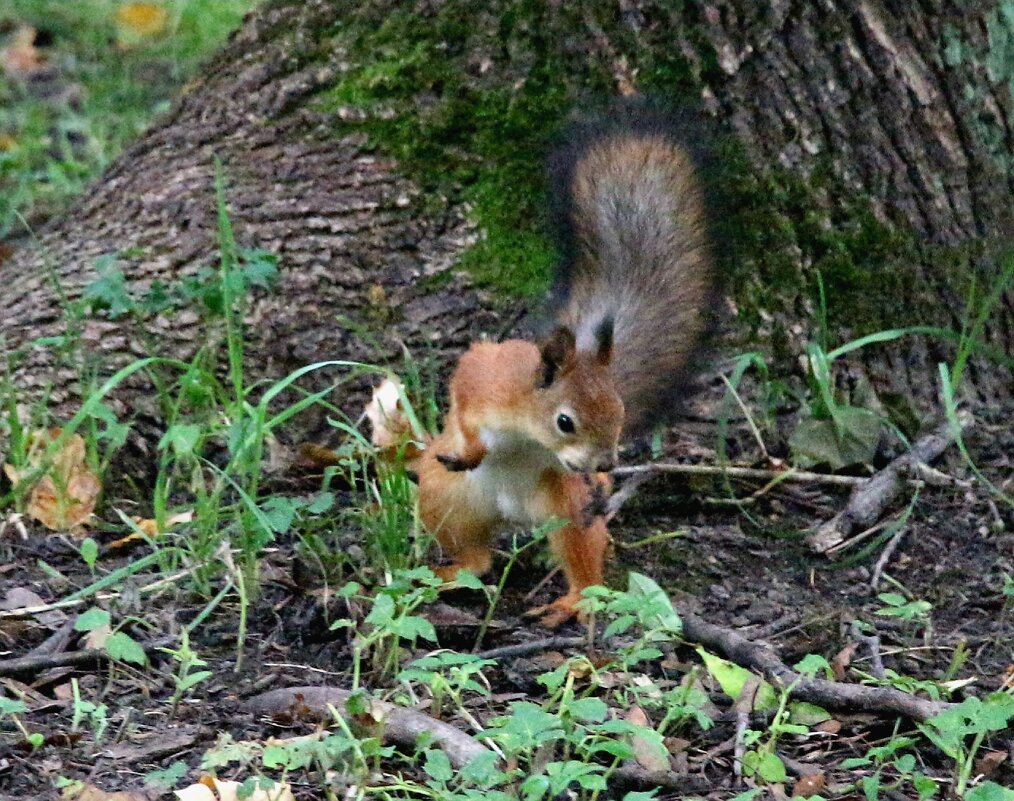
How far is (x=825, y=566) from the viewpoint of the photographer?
297 cm

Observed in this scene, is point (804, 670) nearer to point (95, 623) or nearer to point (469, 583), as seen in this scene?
point (469, 583)

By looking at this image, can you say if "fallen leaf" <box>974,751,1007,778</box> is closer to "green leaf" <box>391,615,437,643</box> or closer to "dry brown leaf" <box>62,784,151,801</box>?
"green leaf" <box>391,615,437,643</box>

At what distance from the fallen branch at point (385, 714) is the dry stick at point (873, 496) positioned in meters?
1.07

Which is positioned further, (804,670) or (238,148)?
(238,148)

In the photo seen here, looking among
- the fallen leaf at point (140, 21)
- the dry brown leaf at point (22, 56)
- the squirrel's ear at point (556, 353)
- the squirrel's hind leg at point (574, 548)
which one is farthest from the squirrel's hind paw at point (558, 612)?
the fallen leaf at point (140, 21)

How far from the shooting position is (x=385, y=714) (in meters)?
2.24

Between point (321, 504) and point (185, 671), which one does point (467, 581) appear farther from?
point (185, 671)

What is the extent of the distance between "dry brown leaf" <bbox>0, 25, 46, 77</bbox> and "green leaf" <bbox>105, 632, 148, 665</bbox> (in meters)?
4.56

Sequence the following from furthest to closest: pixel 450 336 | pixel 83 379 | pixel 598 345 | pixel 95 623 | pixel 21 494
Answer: pixel 450 336
pixel 83 379
pixel 21 494
pixel 598 345
pixel 95 623

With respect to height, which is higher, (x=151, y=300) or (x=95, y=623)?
(x=151, y=300)

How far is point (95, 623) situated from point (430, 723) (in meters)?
0.58

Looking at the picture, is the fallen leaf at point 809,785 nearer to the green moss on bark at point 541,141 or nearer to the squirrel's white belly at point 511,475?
the squirrel's white belly at point 511,475

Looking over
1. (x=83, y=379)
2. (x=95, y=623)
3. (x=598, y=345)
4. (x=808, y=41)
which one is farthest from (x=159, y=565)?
(x=808, y=41)

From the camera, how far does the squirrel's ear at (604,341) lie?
269 centimetres
